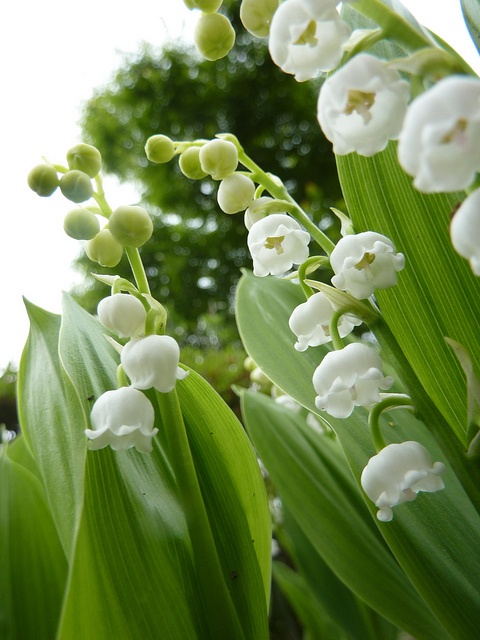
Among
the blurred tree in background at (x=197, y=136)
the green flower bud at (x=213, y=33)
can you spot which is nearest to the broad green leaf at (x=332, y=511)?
the green flower bud at (x=213, y=33)

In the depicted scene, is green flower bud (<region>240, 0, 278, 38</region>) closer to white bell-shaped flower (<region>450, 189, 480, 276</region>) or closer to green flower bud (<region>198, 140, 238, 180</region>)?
green flower bud (<region>198, 140, 238, 180</region>)

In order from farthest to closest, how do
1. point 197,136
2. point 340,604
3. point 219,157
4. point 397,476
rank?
1. point 197,136
2. point 340,604
3. point 219,157
4. point 397,476

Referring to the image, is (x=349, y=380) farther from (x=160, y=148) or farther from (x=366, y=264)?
(x=160, y=148)

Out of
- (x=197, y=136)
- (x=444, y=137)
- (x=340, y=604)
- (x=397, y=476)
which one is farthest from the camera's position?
(x=197, y=136)

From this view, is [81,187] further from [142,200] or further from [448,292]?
[142,200]

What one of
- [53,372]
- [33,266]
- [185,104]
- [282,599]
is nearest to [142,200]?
[185,104]

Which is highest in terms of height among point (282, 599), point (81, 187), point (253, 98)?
point (253, 98)

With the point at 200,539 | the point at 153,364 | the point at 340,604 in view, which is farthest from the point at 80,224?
the point at 340,604

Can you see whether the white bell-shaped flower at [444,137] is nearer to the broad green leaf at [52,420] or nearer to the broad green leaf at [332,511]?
the broad green leaf at [52,420]
